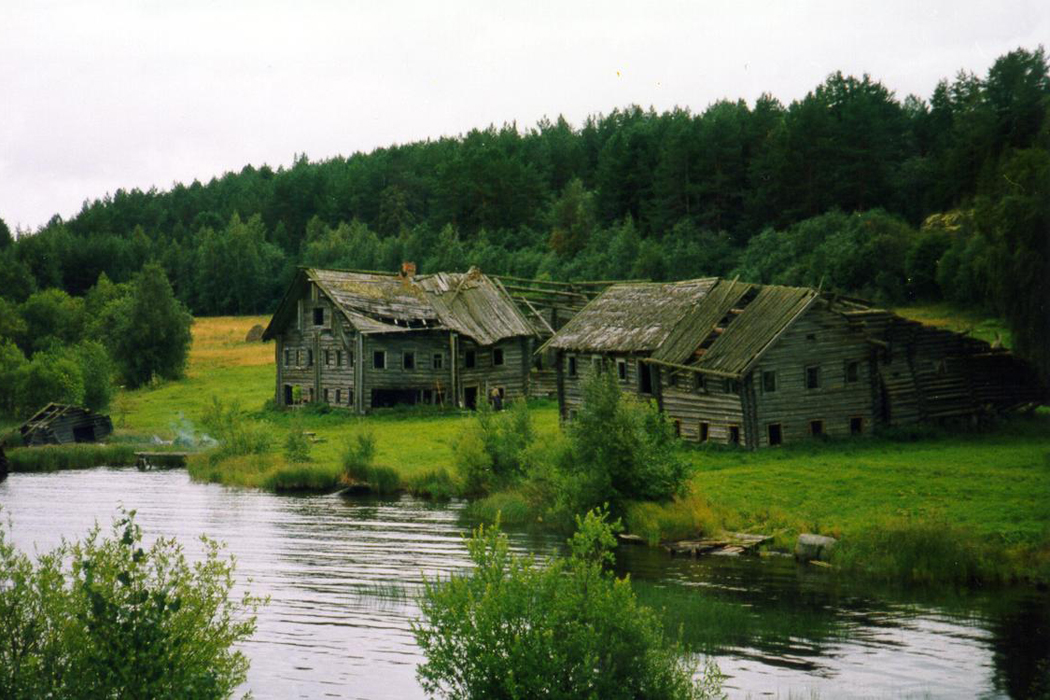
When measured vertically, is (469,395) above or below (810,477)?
above

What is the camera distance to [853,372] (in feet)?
157

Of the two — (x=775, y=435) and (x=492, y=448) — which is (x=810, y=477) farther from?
(x=492, y=448)

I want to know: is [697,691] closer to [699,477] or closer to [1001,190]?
[699,477]

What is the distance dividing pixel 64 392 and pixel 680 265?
1581 inches

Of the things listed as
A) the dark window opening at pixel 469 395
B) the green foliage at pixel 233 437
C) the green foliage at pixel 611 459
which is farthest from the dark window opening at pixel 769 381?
the dark window opening at pixel 469 395

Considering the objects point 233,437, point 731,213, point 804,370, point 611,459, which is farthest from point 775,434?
point 731,213

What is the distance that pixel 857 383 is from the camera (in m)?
47.8

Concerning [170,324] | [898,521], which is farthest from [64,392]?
[898,521]

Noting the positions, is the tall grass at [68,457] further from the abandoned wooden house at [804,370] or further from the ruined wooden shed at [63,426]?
the abandoned wooden house at [804,370]

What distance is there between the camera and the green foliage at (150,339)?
78250 millimetres

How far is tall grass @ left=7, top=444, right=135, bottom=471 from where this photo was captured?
174ft

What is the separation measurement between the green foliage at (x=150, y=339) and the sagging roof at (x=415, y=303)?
528 inches

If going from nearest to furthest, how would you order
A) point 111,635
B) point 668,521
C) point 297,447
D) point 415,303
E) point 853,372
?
point 111,635, point 668,521, point 853,372, point 297,447, point 415,303

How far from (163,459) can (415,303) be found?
58.6 ft
